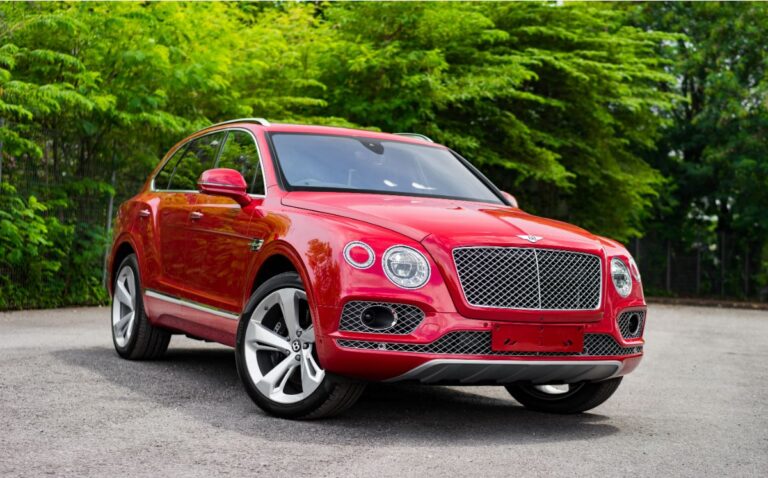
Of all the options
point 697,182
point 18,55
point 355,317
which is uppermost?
point 18,55

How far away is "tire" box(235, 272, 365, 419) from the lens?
20.1 feet

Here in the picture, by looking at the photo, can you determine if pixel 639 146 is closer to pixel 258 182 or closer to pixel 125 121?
pixel 125 121

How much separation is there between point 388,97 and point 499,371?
15.9 meters

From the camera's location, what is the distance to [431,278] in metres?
5.88

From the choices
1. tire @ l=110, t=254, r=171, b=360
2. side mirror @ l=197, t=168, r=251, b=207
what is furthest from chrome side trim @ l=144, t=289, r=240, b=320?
side mirror @ l=197, t=168, r=251, b=207

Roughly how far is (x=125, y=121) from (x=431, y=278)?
9.97m

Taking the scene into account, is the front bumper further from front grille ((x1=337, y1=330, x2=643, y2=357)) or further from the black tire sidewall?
the black tire sidewall

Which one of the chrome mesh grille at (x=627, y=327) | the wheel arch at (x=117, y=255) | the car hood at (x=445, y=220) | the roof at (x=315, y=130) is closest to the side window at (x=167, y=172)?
the wheel arch at (x=117, y=255)

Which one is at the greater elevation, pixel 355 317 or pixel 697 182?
pixel 355 317

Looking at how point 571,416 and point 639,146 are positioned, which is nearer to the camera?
point 571,416

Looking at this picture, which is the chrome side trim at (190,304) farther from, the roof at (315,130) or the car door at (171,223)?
the roof at (315,130)

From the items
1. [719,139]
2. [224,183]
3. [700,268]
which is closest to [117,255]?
[224,183]

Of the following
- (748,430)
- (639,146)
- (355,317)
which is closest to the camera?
(355,317)

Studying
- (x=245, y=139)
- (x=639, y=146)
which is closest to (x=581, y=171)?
(x=639, y=146)
